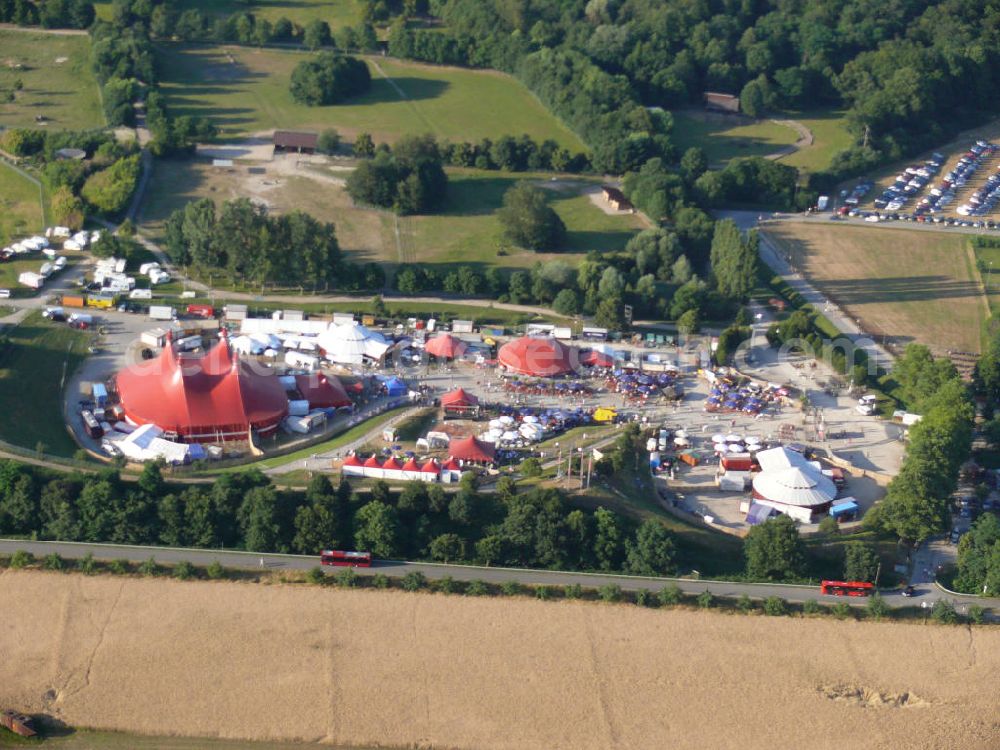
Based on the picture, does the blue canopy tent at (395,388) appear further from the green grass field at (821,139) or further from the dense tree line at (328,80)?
the green grass field at (821,139)

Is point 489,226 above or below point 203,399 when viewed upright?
below

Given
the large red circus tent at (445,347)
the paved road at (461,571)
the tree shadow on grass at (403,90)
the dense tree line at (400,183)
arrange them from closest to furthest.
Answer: the paved road at (461,571)
the large red circus tent at (445,347)
the dense tree line at (400,183)
the tree shadow on grass at (403,90)

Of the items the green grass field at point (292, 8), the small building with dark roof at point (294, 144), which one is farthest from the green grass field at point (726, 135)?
the green grass field at point (292, 8)

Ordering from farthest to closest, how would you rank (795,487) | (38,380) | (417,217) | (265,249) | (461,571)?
(417,217) < (265,249) < (38,380) < (795,487) < (461,571)

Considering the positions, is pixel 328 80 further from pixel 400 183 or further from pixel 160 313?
pixel 160 313

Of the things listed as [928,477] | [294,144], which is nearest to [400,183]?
[294,144]

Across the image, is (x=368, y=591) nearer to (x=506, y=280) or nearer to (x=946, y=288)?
(x=506, y=280)

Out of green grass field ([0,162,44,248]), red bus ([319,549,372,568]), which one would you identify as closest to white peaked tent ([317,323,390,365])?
red bus ([319,549,372,568])
